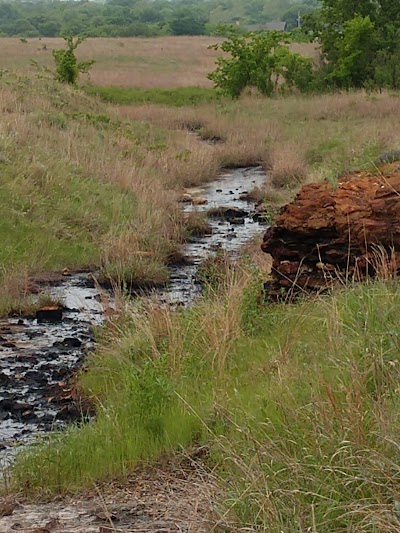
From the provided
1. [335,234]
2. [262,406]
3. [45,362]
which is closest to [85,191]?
[45,362]

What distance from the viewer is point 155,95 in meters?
32.7

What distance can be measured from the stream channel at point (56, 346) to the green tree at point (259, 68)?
1825 centimetres

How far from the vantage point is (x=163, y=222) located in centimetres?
1335

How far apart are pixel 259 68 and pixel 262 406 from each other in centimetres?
2796

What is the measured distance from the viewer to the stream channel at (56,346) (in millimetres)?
6473

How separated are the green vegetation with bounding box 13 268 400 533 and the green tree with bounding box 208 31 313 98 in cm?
2446

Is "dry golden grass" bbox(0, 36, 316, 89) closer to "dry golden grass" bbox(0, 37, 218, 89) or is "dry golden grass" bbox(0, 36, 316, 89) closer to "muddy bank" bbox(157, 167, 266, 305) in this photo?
"dry golden grass" bbox(0, 37, 218, 89)

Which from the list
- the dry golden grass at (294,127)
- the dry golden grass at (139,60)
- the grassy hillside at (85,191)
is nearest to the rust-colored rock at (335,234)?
the grassy hillside at (85,191)

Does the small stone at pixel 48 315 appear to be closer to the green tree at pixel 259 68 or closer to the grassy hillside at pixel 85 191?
the grassy hillside at pixel 85 191

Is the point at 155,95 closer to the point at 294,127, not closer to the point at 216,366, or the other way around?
the point at 294,127

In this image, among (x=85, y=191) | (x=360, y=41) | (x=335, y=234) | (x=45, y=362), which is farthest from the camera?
(x=360, y=41)

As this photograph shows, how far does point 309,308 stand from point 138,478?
246cm

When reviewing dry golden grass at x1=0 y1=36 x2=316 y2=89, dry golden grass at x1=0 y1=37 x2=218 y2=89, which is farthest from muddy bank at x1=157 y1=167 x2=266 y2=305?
dry golden grass at x1=0 y1=37 x2=218 y2=89

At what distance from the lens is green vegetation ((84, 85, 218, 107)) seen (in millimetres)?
31469
